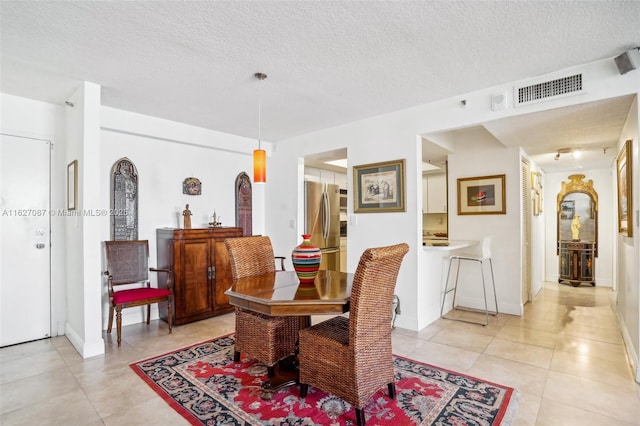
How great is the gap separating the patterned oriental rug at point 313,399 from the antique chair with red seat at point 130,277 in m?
0.72

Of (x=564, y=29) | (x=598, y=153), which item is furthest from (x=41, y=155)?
(x=598, y=153)

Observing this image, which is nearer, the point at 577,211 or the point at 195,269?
the point at 195,269

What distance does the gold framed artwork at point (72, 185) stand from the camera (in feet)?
9.96

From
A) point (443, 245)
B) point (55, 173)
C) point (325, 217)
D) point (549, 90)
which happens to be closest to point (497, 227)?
point (443, 245)

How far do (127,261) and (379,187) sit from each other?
114 inches

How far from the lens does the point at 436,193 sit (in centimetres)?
567

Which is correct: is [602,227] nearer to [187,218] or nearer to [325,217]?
[325,217]

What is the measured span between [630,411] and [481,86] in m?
2.59

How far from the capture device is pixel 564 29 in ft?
6.91

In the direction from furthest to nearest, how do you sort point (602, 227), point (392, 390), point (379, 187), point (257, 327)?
1. point (602, 227)
2. point (379, 187)
3. point (257, 327)
4. point (392, 390)

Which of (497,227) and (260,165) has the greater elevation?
(260,165)

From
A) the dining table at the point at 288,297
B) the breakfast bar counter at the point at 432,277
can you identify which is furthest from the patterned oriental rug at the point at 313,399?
the breakfast bar counter at the point at 432,277

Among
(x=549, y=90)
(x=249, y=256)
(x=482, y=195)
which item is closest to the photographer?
(x=549, y=90)

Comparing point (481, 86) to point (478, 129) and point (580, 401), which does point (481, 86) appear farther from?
point (580, 401)
